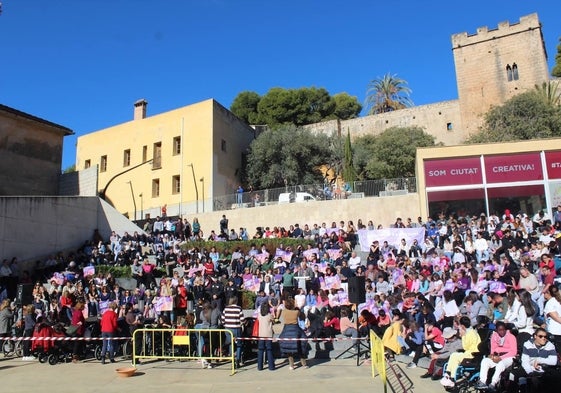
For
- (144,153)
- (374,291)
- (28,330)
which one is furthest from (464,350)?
(144,153)

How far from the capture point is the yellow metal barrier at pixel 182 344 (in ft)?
38.3

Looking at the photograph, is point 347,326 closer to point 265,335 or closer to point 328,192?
point 265,335

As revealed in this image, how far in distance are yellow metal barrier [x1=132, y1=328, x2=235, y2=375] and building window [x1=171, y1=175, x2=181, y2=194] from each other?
26694 millimetres

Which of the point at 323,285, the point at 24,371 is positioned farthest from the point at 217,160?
the point at 24,371

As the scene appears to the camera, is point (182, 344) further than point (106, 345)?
No

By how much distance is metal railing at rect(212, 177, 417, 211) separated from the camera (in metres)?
28.5

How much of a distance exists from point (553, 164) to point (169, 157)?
27627mm

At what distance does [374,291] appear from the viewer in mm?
15227

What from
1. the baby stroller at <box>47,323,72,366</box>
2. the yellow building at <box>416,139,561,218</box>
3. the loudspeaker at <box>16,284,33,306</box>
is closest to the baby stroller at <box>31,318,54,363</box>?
the baby stroller at <box>47,323,72,366</box>

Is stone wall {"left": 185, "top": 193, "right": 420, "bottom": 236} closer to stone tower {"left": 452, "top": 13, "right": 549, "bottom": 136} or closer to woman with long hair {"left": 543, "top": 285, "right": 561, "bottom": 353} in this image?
woman with long hair {"left": 543, "top": 285, "right": 561, "bottom": 353}

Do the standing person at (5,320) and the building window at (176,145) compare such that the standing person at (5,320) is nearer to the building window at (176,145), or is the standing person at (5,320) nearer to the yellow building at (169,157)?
the yellow building at (169,157)

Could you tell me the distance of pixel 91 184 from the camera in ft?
108

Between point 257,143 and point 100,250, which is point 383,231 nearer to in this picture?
point 100,250

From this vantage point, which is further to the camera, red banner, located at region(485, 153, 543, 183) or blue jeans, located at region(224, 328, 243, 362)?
red banner, located at region(485, 153, 543, 183)
